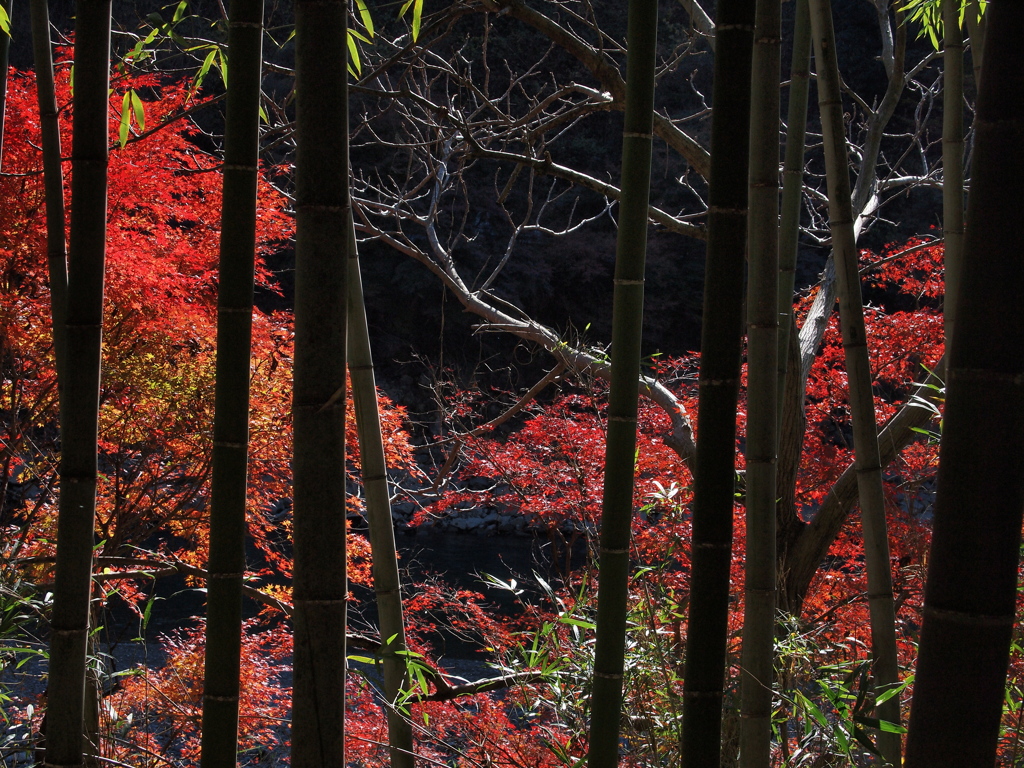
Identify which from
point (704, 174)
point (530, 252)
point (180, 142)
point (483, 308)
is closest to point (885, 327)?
point (704, 174)

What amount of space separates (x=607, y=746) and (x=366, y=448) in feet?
2.34

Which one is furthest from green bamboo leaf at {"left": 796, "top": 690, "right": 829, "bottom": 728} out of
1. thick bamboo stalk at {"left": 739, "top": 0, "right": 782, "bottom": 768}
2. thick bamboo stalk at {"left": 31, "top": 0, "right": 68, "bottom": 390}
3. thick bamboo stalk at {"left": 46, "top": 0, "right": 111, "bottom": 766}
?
thick bamboo stalk at {"left": 31, "top": 0, "right": 68, "bottom": 390}

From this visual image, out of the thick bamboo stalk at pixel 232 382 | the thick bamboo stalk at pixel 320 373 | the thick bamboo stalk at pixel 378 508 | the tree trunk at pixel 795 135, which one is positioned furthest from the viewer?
the tree trunk at pixel 795 135

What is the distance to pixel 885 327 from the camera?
487 cm

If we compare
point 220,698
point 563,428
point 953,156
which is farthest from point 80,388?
point 563,428

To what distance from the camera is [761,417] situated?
1445mm

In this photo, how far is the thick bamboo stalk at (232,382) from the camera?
108 cm

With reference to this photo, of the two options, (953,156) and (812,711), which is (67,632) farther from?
(953,156)

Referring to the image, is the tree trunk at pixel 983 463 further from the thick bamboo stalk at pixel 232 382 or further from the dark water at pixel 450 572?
the dark water at pixel 450 572

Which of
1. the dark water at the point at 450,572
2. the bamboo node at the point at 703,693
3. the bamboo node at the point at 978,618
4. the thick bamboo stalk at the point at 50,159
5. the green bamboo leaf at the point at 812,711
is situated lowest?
the dark water at the point at 450,572

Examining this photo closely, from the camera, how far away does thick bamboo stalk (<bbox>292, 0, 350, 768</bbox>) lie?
3.00 feet

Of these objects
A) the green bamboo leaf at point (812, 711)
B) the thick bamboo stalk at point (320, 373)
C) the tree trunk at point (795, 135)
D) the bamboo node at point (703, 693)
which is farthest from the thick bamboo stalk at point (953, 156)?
the thick bamboo stalk at point (320, 373)

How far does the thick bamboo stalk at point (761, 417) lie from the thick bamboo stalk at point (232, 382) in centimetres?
83

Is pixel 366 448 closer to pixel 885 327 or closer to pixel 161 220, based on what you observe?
pixel 161 220
